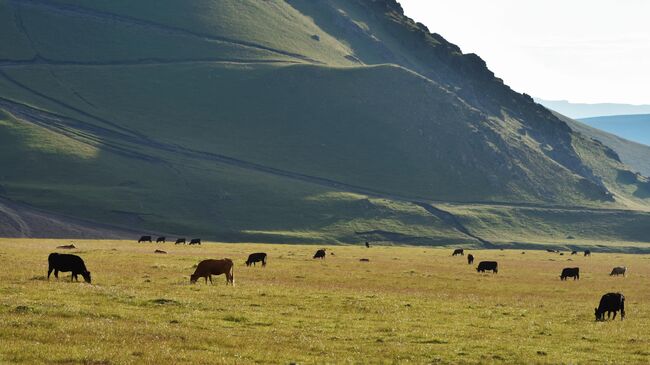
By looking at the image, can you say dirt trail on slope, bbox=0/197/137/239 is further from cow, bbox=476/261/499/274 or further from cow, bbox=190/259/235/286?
cow, bbox=190/259/235/286

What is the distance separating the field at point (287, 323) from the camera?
24.8 meters

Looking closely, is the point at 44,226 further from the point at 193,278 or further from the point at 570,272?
the point at 193,278

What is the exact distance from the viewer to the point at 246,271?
2293 inches

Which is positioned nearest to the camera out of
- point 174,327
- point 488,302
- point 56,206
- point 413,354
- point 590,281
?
point 413,354

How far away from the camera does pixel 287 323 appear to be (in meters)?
31.8

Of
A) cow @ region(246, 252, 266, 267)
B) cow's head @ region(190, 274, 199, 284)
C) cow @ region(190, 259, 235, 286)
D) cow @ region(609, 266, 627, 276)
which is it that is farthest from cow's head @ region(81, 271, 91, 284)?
cow @ region(609, 266, 627, 276)

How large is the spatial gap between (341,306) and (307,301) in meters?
1.81

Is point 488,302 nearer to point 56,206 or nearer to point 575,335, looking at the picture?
point 575,335

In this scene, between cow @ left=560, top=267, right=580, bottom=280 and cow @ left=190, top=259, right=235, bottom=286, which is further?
cow @ left=560, top=267, right=580, bottom=280

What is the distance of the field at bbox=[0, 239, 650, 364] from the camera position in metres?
24.8

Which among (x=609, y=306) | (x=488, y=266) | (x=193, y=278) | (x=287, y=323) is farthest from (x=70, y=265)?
(x=488, y=266)

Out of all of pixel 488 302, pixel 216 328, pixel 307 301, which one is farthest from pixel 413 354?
pixel 488 302

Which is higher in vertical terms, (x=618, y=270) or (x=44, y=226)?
(x=44, y=226)

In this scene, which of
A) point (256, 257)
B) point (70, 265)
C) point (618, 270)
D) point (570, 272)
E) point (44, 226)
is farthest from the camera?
point (44, 226)
